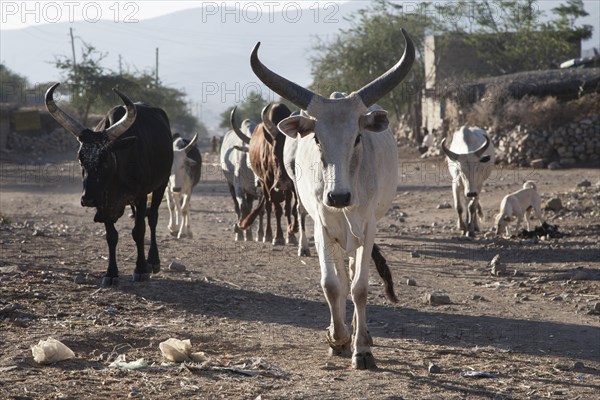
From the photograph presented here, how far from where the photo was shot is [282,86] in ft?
22.2

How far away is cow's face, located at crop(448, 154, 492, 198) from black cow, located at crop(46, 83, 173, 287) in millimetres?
5701

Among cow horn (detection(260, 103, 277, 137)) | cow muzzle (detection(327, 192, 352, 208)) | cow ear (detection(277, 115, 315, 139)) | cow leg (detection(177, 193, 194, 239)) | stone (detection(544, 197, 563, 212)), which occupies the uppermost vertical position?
cow horn (detection(260, 103, 277, 137))

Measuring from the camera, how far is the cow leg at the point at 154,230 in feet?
34.2

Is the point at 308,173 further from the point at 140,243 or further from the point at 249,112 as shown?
the point at 249,112

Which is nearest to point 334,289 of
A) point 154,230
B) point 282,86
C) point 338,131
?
point 338,131

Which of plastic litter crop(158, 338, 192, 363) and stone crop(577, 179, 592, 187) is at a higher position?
stone crop(577, 179, 592, 187)

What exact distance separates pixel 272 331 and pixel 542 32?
34.0 metres

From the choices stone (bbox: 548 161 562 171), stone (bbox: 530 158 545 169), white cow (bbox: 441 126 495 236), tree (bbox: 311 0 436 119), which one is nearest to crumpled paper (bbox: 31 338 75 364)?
white cow (bbox: 441 126 495 236)

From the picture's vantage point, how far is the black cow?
30.5 ft

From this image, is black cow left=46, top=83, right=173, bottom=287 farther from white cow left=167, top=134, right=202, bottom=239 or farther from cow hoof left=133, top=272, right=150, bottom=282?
white cow left=167, top=134, right=202, bottom=239

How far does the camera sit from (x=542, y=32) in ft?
129

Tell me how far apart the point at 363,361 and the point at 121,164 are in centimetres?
407

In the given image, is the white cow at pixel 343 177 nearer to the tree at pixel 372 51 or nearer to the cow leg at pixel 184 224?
the cow leg at pixel 184 224

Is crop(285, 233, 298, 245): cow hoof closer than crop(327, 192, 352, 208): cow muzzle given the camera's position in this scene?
No
